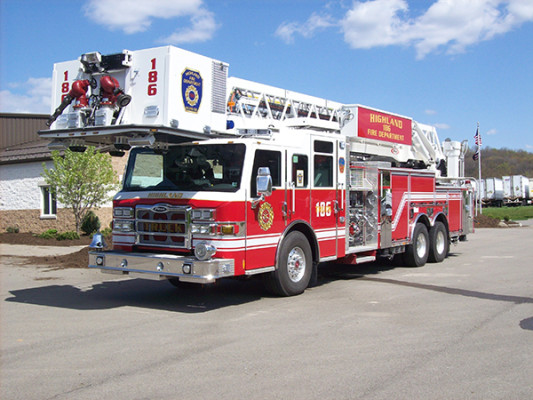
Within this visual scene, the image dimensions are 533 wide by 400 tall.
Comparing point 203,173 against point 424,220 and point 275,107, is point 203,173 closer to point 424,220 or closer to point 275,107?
point 275,107

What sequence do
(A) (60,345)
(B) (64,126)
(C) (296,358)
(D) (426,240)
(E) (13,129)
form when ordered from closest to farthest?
(C) (296,358)
(A) (60,345)
(B) (64,126)
(D) (426,240)
(E) (13,129)

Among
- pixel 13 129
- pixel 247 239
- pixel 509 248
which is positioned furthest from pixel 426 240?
pixel 13 129

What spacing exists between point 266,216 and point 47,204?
58.0 ft

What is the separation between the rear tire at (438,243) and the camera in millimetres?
13758

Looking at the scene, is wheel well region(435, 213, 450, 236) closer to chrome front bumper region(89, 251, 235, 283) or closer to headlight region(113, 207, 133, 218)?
chrome front bumper region(89, 251, 235, 283)

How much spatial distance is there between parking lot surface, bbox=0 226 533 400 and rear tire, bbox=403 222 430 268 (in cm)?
162

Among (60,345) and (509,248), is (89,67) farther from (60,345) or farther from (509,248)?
(509,248)

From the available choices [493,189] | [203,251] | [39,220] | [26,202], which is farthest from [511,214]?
[203,251]

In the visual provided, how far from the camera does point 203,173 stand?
28.1 ft

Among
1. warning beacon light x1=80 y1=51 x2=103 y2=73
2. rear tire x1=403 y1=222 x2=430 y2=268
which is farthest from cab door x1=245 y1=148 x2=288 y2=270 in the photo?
rear tire x1=403 y1=222 x2=430 y2=268

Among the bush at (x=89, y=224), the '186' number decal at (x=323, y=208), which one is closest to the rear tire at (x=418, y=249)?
the '186' number decal at (x=323, y=208)

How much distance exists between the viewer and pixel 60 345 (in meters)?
6.39

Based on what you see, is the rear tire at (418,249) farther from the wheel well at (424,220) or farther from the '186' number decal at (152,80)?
the '186' number decal at (152,80)

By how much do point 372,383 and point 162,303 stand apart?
15.6ft
